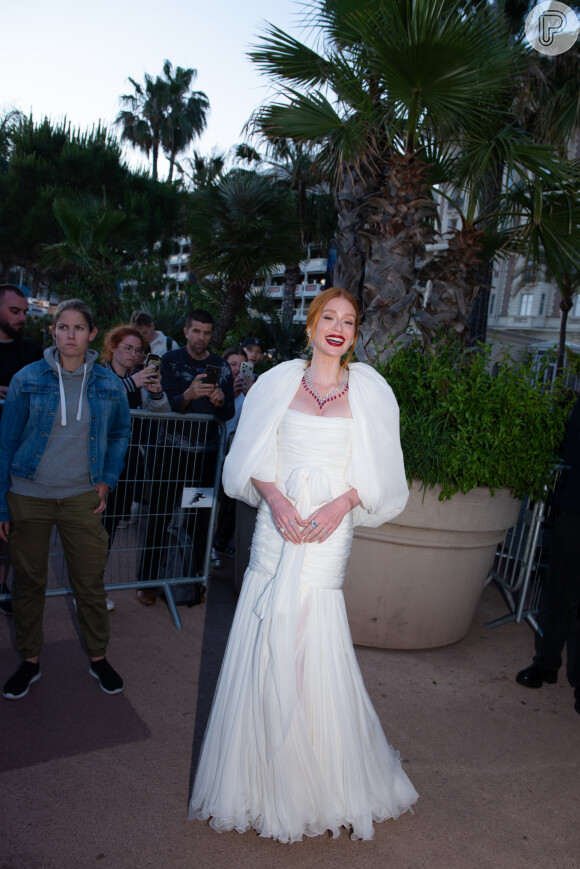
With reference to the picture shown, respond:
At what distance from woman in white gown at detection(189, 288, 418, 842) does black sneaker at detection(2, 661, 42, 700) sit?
1.33 metres

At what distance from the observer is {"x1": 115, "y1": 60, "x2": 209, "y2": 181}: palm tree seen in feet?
131

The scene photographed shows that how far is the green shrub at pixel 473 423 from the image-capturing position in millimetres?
3914

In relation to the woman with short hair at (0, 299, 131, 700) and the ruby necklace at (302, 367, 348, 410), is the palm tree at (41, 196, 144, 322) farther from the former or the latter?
the ruby necklace at (302, 367, 348, 410)

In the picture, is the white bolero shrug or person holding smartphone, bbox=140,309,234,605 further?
person holding smartphone, bbox=140,309,234,605

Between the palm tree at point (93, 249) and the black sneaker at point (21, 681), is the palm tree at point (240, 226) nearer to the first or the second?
the palm tree at point (93, 249)

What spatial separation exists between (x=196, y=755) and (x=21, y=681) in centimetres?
108

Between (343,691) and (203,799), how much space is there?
2.19ft

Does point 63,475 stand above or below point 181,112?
below

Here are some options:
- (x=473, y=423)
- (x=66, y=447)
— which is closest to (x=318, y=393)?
(x=66, y=447)

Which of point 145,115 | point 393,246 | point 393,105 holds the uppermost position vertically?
point 145,115

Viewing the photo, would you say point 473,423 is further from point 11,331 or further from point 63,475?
point 11,331

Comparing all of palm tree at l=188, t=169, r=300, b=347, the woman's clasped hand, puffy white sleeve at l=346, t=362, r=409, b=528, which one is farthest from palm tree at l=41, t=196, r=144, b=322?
the woman's clasped hand

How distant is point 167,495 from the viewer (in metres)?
4.54

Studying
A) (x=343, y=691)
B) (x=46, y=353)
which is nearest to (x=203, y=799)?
(x=343, y=691)
